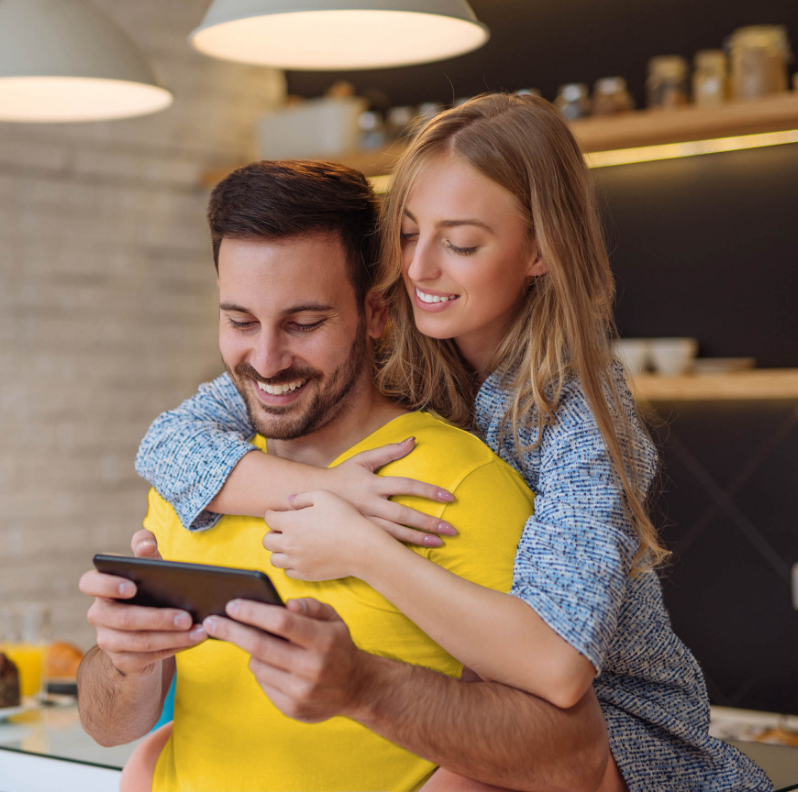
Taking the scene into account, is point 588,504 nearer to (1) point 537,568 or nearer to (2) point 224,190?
(1) point 537,568

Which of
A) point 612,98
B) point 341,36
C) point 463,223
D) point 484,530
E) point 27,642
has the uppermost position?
point 341,36

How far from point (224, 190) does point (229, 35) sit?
50 centimetres

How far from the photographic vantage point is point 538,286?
1.47 m

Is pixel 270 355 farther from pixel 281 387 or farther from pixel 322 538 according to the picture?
pixel 322 538

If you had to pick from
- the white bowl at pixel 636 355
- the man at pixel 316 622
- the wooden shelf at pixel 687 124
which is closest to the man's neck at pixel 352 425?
the man at pixel 316 622

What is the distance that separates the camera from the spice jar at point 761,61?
3.02 metres

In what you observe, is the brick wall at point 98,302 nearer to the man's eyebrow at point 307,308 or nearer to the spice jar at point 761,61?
the spice jar at point 761,61

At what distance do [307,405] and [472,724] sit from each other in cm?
53

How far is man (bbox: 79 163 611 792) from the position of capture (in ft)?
3.63

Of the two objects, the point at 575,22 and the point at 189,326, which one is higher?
the point at 575,22

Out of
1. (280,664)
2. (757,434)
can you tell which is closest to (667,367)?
(757,434)

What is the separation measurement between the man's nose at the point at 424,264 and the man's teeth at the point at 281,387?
22 cm

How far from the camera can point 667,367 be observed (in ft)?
10.8

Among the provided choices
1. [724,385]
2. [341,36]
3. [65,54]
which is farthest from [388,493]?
[724,385]
